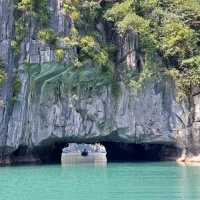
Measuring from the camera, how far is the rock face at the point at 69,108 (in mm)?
27250

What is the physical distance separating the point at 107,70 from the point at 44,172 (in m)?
7.14

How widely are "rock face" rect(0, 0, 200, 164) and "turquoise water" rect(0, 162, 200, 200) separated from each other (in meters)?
4.22

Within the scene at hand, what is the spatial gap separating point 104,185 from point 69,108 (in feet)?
34.5

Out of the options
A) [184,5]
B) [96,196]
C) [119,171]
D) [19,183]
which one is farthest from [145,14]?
[96,196]

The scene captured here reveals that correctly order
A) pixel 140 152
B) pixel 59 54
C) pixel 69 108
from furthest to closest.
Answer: pixel 140 152, pixel 69 108, pixel 59 54

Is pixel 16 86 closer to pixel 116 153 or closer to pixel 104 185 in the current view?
pixel 104 185

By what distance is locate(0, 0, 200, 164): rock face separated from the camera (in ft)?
89.4

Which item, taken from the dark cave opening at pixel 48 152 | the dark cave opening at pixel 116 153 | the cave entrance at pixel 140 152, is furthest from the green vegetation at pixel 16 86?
the cave entrance at pixel 140 152

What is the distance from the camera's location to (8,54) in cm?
2723

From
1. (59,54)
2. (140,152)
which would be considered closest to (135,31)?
(59,54)

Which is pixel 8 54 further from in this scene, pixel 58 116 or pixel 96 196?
pixel 96 196

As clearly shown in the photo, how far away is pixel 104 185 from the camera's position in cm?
1803

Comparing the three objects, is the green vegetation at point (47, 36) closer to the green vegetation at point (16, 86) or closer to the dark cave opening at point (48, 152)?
the green vegetation at point (16, 86)

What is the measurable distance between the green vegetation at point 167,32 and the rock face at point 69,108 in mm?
695
